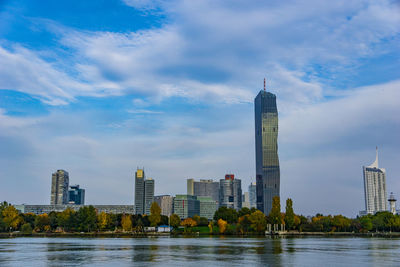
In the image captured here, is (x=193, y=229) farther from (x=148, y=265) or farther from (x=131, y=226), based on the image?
(x=148, y=265)

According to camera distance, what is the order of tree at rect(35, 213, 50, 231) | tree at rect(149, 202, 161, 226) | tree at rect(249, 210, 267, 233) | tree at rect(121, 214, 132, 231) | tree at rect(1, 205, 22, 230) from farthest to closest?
1. tree at rect(149, 202, 161, 226)
2. tree at rect(35, 213, 50, 231)
3. tree at rect(121, 214, 132, 231)
4. tree at rect(249, 210, 267, 233)
5. tree at rect(1, 205, 22, 230)

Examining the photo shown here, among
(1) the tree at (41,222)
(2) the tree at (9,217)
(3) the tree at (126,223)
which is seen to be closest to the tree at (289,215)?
(3) the tree at (126,223)

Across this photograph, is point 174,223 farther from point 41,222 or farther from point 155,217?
point 41,222

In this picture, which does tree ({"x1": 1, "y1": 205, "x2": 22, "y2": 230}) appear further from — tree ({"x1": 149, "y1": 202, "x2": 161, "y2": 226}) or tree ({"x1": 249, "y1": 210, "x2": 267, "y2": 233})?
tree ({"x1": 249, "y1": 210, "x2": 267, "y2": 233})

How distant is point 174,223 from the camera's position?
616 feet

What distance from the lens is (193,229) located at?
189 m

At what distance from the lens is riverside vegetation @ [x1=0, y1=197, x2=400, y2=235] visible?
165 m

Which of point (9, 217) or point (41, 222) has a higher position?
point (9, 217)

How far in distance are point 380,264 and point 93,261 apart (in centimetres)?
3540

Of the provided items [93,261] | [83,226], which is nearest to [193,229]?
[83,226]

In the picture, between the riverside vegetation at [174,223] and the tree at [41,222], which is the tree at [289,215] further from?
the tree at [41,222]

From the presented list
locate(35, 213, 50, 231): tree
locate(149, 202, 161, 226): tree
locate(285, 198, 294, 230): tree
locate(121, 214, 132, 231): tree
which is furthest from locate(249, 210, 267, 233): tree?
locate(35, 213, 50, 231): tree

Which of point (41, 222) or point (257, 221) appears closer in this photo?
point (257, 221)

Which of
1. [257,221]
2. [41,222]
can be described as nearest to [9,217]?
[41,222]
